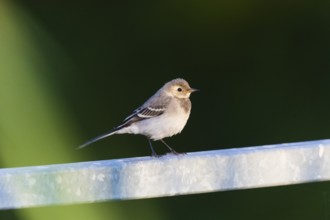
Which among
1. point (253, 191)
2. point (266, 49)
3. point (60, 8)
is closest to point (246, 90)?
point (266, 49)

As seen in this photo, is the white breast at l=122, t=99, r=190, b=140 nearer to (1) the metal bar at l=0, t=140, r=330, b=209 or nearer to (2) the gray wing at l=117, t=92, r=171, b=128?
(2) the gray wing at l=117, t=92, r=171, b=128

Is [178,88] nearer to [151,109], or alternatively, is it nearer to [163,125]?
[151,109]

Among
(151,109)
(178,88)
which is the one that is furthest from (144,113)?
(178,88)

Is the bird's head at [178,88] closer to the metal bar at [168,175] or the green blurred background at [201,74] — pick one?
the green blurred background at [201,74]

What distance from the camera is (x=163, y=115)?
3412mm

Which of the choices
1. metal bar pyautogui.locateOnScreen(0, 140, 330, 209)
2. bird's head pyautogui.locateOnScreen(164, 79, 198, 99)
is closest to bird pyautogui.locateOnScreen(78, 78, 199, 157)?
bird's head pyautogui.locateOnScreen(164, 79, 198, 99)

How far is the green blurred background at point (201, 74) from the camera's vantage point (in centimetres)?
299

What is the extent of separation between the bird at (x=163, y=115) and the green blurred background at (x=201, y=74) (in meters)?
0.04

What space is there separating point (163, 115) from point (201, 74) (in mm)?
233

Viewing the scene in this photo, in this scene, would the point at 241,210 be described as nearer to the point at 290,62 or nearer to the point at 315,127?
the point at 315,127

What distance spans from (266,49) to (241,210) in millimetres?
678

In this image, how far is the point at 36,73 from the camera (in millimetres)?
2701

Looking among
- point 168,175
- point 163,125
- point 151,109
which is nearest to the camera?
point 168,175

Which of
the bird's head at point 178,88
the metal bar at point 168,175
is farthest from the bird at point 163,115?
the metal bar at point 168,175
